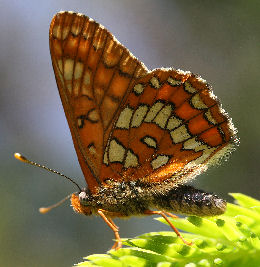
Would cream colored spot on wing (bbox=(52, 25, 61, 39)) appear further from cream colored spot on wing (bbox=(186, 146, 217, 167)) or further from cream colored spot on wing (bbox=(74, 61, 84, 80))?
cream colored spot on wing (bbox=(186, 146, 217, 167))

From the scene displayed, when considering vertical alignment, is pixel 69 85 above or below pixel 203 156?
above

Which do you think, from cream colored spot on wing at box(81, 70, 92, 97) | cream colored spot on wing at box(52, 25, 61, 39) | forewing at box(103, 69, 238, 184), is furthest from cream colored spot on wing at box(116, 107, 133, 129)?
cream colored spot on wing at box(52, 25, 61, 39)

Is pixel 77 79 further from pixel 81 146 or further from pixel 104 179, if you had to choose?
pixel 104 179

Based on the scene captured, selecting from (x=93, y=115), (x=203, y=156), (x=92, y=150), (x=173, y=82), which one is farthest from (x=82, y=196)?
(x=173, y=82)

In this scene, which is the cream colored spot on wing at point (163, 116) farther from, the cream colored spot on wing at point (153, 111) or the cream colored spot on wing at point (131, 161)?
the cream colored spot on wing at point (131, 161)

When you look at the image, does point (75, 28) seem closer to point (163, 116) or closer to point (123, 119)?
point (123, 119)
